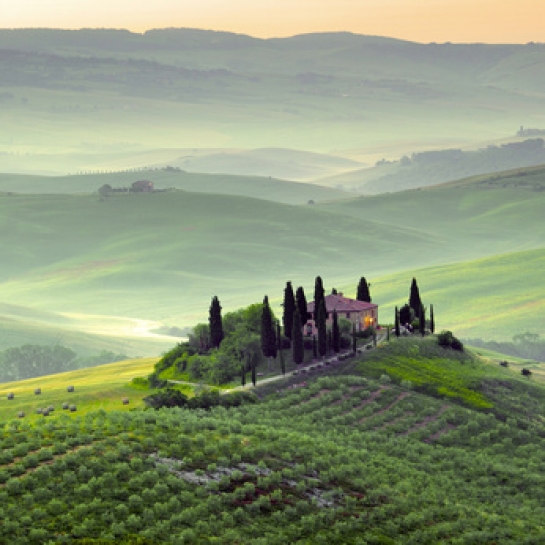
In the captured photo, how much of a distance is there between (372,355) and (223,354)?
53.6 ft

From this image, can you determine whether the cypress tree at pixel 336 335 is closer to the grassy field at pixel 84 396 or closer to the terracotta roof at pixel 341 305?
the terracotta roof at pixel 341 305

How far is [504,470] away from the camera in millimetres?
Result: 106688

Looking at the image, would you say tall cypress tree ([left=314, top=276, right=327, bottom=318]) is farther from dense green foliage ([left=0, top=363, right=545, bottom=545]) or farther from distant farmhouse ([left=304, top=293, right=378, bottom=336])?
dense green foliage ([left=0, top=363, right=545, bottom=545])

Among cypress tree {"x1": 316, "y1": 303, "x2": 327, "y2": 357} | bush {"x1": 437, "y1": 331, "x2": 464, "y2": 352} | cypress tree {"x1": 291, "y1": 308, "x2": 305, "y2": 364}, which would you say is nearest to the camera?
cypress tree {"x1": 291, "y1": 308, "x2": 305, "y2": 364}

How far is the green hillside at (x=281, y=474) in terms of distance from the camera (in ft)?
270

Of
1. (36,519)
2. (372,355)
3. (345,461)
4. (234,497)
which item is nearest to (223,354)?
(372,355)

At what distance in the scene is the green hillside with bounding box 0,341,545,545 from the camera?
82312 millimetres

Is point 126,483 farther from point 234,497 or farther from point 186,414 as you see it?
point 186,414

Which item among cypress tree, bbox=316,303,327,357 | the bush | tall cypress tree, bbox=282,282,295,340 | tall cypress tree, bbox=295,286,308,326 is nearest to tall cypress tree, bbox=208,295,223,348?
tall cypress tree, bbox=282,282,295,340

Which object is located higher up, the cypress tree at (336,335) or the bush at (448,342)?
the cypress tree at (336,335)

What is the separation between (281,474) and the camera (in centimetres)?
9306

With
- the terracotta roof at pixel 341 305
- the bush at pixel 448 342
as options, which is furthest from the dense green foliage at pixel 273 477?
the terracotta roof at pixel 341 305

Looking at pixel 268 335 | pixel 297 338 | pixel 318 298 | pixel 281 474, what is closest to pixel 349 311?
pixel 318 298

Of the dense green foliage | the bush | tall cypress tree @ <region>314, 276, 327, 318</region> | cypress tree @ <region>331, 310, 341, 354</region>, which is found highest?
tall cypress tree @ <region>314, 276, 327, 318</region>
